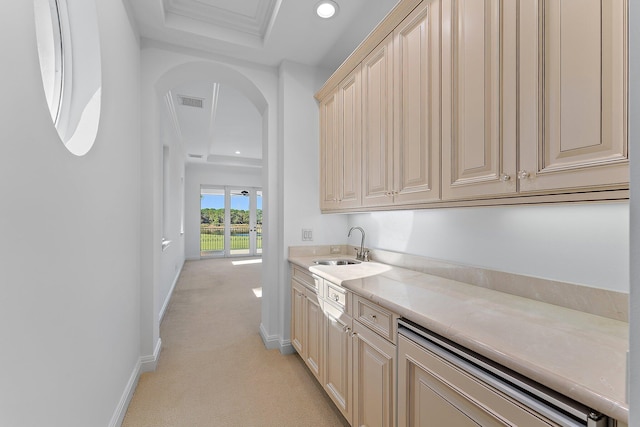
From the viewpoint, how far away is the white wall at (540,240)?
1081 millimetres

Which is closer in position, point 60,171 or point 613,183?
point 613,183

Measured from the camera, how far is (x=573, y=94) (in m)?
0.92

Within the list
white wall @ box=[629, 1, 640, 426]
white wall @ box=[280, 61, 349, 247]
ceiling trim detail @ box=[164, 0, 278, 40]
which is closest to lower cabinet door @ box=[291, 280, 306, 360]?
white wall @ box=[280, 61, 349, 247]

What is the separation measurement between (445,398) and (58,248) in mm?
1503

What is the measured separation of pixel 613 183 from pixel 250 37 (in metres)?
2.68

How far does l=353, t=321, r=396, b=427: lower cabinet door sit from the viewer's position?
1.29 meters

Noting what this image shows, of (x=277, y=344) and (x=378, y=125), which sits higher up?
(x=378, y=125)

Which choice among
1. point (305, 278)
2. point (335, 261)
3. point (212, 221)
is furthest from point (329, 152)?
point (212, 221)

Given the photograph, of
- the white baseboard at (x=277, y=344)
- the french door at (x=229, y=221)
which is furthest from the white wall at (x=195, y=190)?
the white baseboard at (x=277, y=344)

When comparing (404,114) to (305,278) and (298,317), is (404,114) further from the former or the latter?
(298,317)

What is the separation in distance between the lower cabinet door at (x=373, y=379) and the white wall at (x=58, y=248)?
4.13ft

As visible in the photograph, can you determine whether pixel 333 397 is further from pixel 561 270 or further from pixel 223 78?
pixel 223 78

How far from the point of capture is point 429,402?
1.07 m

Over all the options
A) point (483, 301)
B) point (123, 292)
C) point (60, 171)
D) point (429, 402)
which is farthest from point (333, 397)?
point (60, 171)
